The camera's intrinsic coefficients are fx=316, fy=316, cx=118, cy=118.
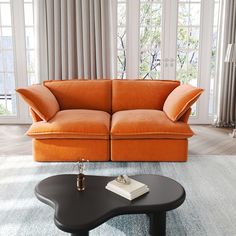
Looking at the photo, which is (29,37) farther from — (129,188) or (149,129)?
(129,188)

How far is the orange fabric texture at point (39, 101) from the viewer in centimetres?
315

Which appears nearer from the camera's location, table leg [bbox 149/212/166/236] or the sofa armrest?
table leg [bbox 149/212/166/236]

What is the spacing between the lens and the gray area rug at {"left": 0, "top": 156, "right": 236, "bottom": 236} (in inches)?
81.3

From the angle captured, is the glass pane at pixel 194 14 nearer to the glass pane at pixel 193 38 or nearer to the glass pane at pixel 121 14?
the glass pane at pixel 193 38

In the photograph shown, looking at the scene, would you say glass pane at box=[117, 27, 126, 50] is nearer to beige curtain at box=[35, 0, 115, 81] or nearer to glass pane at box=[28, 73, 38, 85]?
beige curtain at box=[35, 0, 115, 81]

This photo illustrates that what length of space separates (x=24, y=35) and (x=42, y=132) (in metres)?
2.29

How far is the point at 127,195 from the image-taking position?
1.89 metres

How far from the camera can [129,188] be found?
1926 millimetres

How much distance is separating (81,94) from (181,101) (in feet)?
4.08

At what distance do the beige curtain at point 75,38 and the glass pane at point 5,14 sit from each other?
0.50m

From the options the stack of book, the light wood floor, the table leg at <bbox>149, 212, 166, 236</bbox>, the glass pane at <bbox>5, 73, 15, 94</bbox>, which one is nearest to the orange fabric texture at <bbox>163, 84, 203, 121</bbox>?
the light wood floor

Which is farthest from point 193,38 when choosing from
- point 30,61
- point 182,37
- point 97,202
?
point 97,202

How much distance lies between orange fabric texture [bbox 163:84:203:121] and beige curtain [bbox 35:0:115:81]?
166 cm

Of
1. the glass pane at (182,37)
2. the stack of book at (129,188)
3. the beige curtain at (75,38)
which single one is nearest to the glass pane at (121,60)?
the beige curtain at (75,38)
